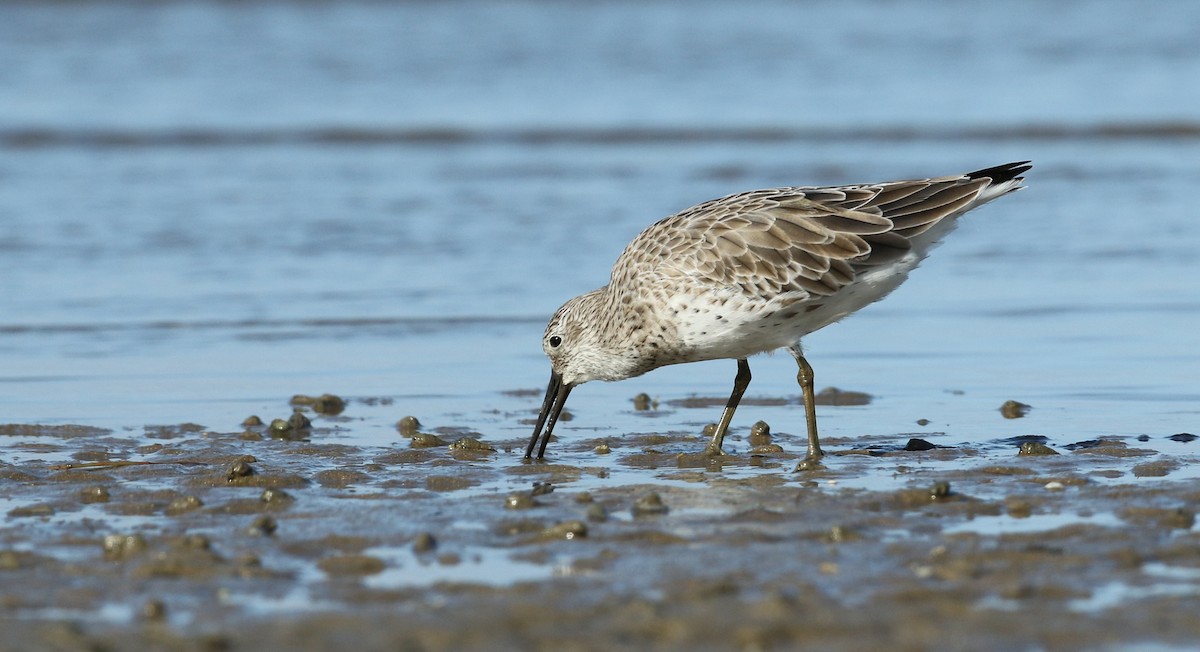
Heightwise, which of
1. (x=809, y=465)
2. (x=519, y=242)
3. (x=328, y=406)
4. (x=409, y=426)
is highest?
(x=519, y=242)

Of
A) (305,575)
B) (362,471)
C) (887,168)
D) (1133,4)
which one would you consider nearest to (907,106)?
(887,168)

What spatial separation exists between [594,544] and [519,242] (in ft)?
29.7

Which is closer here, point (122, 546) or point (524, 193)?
point (122, 546)

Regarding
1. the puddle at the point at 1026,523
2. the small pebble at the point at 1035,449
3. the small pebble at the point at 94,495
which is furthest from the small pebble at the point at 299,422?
the puddle at the point at 1026,523

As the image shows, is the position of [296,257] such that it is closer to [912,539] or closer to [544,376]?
[544,376]

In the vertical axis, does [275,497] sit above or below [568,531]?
above

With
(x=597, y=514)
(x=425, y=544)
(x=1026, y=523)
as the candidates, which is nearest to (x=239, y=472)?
(x=425, y=544)

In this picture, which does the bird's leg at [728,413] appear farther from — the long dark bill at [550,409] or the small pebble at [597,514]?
the small pebble at [597,514]

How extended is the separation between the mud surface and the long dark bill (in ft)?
0.56

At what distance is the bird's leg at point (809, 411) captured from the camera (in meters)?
8.05

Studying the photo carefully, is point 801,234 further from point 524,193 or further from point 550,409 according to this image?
point 524,193

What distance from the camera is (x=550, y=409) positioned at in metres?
8.84

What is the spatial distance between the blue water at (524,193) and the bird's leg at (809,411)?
701mm

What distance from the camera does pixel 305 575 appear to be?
585 centimetres
